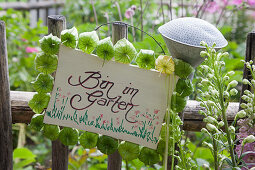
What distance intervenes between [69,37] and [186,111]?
1.74 ft

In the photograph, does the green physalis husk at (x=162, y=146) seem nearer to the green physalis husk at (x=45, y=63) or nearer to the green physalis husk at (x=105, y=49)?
the green physalis husk at (x=105, y=49)

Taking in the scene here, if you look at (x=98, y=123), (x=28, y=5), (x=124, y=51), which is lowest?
(x=98, y=123)

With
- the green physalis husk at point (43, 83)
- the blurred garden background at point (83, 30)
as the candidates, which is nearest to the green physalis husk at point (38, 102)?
the green physalis husk at point (43, 83)

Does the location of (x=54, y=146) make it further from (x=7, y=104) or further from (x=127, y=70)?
(x=127, y=70)

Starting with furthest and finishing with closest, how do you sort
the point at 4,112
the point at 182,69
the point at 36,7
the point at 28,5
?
the point at 36,7, the point at 28,5, the point at 4,112, the point at 182,69

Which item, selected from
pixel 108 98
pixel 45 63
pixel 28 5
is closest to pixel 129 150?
pixel 108 98

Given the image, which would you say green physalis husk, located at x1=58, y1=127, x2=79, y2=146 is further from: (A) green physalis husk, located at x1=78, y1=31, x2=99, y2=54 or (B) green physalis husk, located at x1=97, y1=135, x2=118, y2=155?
(A) green physalis husk, located at x1=78, y1=31, x2=99, y2=54

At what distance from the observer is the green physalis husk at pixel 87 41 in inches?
40.6

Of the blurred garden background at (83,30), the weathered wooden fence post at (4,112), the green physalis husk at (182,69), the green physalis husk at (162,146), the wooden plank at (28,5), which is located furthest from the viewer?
the wooden plank at (28,5)

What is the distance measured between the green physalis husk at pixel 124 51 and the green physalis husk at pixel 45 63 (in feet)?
0.69

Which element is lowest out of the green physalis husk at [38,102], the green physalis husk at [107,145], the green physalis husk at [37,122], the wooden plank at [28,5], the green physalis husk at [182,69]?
the green physalis husk at [107,145]

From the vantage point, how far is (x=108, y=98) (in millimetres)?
1082

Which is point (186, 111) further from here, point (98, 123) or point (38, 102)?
point (38, 102)

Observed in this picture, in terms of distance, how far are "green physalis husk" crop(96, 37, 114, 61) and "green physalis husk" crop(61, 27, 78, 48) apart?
0.08 metres
